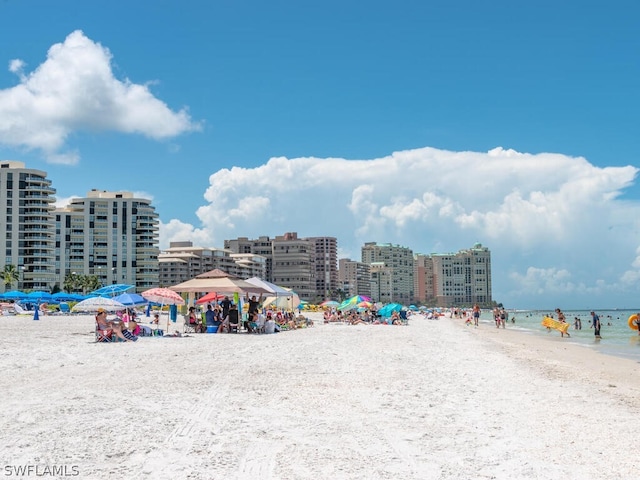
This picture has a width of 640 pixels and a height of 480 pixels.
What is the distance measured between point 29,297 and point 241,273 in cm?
11667

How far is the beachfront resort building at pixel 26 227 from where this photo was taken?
118m

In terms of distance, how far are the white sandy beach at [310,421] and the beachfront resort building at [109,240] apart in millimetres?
125848

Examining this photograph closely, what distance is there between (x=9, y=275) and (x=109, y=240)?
32.8 meters

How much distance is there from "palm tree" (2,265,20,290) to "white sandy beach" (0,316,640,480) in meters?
100

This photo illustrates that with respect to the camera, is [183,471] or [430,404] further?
[430,404]

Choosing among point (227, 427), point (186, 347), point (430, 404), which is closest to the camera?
point (227, 427)

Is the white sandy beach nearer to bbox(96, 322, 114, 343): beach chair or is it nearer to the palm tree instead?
bbox(96, 322, 114, 343): beach chair

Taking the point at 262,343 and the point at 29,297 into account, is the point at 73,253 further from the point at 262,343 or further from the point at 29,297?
the point at 262,343

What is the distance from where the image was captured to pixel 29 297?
205 ft

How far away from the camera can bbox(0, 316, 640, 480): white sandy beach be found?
20.5ft

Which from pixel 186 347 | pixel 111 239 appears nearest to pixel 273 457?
pixel 186 347

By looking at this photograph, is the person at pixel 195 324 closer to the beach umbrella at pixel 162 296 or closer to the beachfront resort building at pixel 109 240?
the beach umbrella at pixel 162 296

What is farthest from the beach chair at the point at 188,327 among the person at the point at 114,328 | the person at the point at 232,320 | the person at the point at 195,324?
the person at the point at 114,328

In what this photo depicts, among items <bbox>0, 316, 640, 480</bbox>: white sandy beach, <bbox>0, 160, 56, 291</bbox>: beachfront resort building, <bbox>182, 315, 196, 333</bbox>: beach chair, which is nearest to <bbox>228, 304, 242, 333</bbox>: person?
<bbox>182, 315, 196, 333</bbox>: beach chair
